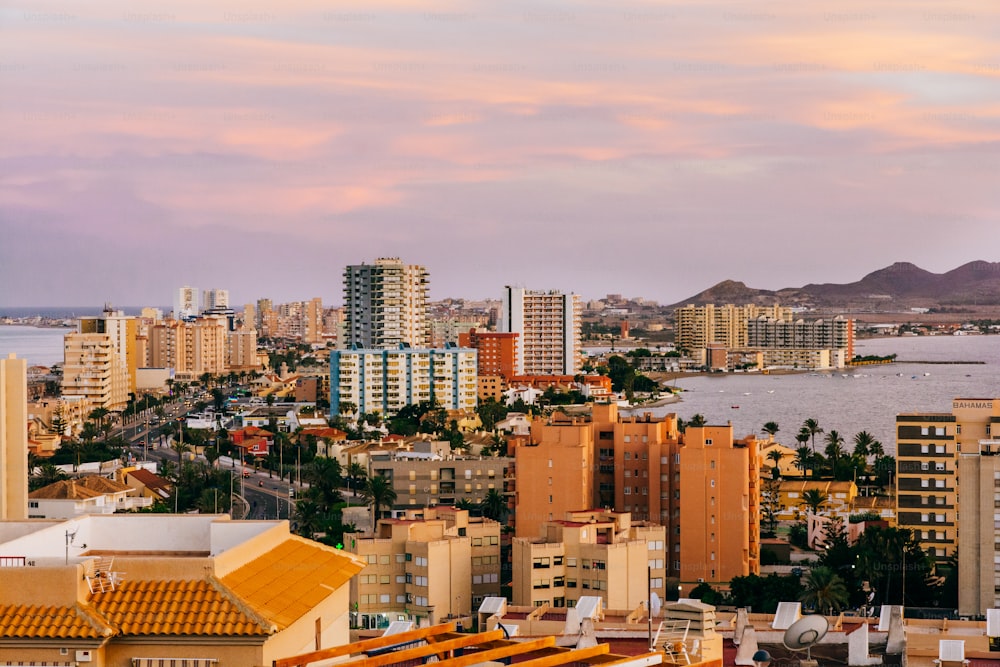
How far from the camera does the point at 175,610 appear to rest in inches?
101

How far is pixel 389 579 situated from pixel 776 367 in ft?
210

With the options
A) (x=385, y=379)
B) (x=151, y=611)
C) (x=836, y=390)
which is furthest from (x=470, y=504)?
(x=836, y=390)

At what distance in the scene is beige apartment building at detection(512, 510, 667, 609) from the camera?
37.3ft

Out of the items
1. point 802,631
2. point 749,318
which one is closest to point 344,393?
point 802,631

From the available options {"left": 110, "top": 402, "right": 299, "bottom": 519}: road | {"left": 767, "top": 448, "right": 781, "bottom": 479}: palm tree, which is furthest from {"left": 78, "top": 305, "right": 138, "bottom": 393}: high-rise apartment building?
{"left": 767, "top": 448, "right": 781, "bottom": 479}: palm tree

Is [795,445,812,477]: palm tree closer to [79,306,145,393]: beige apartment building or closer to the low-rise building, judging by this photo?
the low-rise building

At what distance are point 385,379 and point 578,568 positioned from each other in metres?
22.6

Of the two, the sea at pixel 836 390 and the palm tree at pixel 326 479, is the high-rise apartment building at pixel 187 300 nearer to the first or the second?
the sea at pixel 836 390

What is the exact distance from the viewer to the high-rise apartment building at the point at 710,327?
77.2 metres

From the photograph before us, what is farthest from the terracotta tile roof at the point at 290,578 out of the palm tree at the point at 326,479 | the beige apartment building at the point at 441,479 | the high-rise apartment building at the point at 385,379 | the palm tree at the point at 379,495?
the high-rise apartment building at the point at 385,379

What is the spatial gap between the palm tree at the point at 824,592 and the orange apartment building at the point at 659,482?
2096mm

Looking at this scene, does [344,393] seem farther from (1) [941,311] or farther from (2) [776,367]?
(1) [941,311]

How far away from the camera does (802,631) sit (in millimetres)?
4758

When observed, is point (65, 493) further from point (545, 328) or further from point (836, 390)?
point (836, 390)
